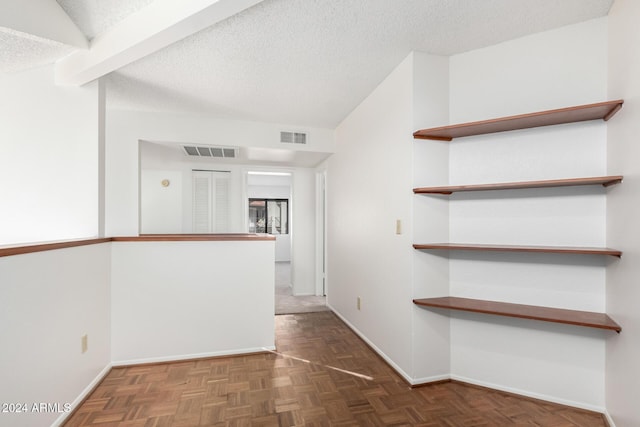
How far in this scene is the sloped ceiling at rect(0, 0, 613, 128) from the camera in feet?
5.62

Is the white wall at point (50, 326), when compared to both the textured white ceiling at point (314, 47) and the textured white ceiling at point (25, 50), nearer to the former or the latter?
the textured white ceiling at point (25, 50)

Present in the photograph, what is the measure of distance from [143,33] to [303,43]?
99cm

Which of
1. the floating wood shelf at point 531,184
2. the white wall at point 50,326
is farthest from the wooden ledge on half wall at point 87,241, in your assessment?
the floating wood shelf at point 531,184

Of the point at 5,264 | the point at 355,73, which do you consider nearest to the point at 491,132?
the point at 355,73

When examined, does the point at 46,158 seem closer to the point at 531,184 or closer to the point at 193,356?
the point at 193,356

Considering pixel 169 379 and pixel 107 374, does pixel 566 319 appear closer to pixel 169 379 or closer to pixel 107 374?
pixel 169 379

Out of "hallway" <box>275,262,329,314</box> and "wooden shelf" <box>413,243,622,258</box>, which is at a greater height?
"wooden shelf" <box>413,243,622,258</box>

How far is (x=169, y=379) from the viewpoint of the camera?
7.32ft

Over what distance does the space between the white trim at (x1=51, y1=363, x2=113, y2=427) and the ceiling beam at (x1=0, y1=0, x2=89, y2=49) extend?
220cm

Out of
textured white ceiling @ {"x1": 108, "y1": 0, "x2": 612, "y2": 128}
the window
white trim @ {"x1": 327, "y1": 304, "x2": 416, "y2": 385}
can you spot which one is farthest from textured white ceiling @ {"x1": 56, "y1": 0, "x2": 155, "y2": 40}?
the window

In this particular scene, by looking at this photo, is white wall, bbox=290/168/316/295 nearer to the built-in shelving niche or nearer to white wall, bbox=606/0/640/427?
the built-in shelving niche

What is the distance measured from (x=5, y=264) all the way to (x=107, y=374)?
4.71 ft

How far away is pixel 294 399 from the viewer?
198cm

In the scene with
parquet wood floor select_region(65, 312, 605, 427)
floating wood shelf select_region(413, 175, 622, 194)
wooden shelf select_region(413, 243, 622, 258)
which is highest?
floating wood shelf select_region(413, 175, 622, 194)
